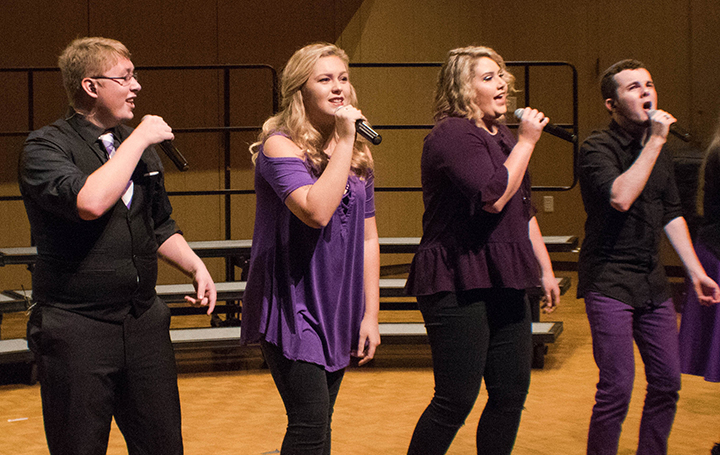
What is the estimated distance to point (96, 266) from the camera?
1.83m

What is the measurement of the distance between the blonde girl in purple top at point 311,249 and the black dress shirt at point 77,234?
296mm

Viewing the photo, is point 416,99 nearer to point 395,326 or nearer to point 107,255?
point 395,326

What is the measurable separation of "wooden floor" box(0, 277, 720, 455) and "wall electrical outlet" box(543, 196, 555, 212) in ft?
13.5

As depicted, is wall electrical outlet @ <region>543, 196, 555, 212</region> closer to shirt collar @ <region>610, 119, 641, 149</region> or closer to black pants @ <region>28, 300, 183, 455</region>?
shirt collar @ <region>610, 119, 641, 149</region>

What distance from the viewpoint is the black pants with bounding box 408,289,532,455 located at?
2172 mm

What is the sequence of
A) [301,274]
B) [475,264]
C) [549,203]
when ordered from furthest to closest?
[549,203] < [475,264] < [301,274]

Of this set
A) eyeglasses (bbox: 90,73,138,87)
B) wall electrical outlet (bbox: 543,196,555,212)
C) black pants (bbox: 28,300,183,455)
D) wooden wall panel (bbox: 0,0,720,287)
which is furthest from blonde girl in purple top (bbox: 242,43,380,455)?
wall electrical outlet (bbox: 543,196,555,212)

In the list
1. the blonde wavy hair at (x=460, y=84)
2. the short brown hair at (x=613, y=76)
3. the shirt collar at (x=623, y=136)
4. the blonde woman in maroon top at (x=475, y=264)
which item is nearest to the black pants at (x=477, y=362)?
the blonde woman in maroon top at (x=475, y=264)

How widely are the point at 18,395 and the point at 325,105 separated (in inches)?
131

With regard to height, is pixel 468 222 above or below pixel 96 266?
above

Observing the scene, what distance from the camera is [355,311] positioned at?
6.54 feet

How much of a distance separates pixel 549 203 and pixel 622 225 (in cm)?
692

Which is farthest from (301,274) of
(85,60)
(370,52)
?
(370,52)

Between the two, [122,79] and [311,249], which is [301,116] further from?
[122,79]
